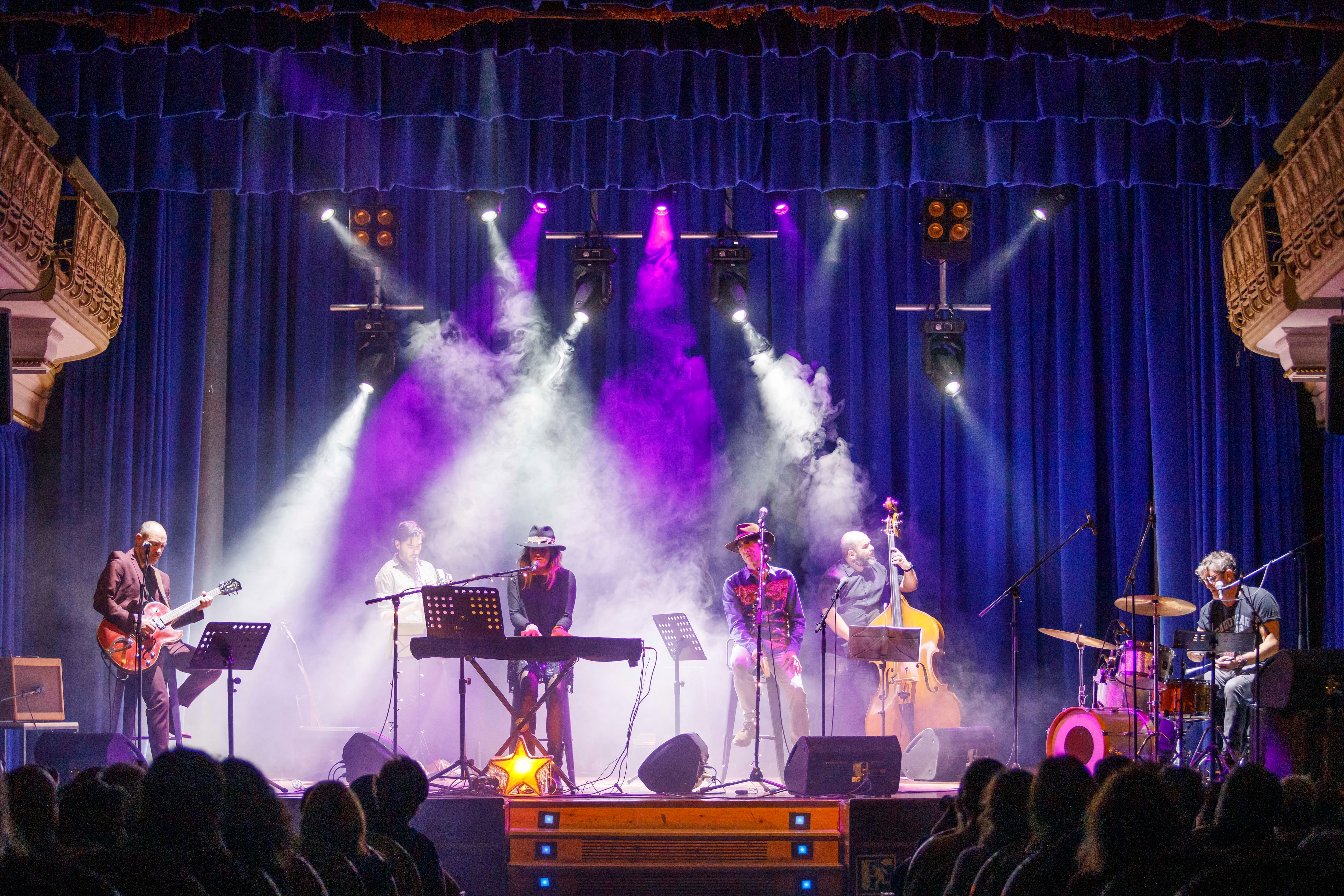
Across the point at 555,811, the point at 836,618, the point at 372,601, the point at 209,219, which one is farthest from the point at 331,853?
the point at 209,219

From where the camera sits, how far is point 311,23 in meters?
7.96

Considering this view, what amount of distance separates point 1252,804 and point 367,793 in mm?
2918

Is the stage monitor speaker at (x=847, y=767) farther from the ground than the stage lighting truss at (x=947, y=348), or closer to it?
closer to it

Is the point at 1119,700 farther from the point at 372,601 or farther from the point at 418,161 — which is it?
the point at 418,161

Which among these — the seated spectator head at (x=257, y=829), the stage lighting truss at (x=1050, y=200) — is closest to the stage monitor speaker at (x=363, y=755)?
the seated spectator head at (x=257, y=829)

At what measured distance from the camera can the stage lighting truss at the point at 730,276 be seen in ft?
34.1

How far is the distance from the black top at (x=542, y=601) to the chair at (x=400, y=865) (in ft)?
14.4

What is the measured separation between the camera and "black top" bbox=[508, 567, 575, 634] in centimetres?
821

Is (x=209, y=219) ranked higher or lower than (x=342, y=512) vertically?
higher

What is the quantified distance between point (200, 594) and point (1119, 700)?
7.82 meters

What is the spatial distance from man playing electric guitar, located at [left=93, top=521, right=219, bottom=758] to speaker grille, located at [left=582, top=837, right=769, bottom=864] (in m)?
3.61

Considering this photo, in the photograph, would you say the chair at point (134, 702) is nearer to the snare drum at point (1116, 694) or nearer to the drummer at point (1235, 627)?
the snare drum at point (1116, 694)

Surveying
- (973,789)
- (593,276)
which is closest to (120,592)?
(593,276)

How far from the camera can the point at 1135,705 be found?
757 cm
